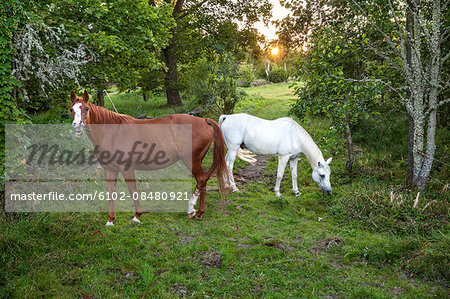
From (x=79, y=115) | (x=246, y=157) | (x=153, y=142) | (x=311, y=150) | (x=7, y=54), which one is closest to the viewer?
(x=79, y=115)

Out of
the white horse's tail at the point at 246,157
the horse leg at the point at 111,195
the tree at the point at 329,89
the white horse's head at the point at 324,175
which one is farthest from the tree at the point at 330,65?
the horse leg at the point at 111,195

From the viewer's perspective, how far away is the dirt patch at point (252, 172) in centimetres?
957

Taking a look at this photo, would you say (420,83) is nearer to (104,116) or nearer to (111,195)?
(104,116)

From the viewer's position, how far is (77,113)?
4855mm

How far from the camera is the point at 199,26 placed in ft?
60.9

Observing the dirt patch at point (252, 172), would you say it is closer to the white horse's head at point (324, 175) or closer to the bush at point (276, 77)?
the white horse's head at point (324, 175)

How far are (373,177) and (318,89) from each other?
3063 mm

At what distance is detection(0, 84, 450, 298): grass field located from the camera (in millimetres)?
3947

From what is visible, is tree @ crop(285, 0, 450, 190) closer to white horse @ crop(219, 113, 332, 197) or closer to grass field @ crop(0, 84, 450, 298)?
grass field @ crop(0, 84, 450, 298)

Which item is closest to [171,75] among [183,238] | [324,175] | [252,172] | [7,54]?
[252,172]

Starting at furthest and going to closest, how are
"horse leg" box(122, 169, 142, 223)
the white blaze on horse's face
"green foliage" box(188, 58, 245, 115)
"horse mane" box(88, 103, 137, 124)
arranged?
"green foliage" box(188, 58, 245, 115)
"horse leg" box(122, 169, 142, 223)
"horse mane" box(88, 103, 137, 124)
the white blaze on horse's face

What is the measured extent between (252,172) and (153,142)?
17.2ft

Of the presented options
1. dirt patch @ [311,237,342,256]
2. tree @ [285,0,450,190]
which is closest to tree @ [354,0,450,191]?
tree @ [285,0,450,190]

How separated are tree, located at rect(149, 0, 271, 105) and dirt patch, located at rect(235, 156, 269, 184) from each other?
8.63 m
